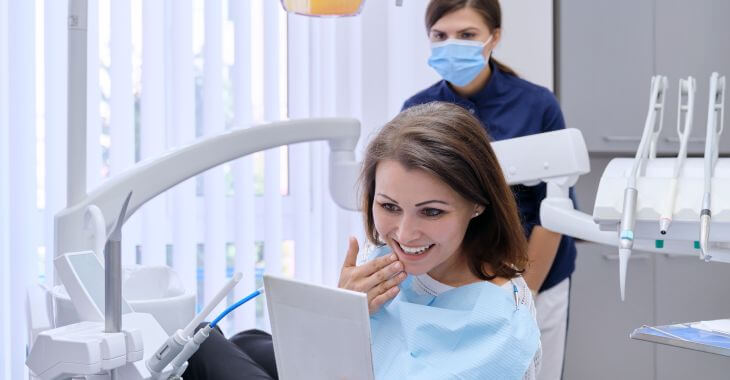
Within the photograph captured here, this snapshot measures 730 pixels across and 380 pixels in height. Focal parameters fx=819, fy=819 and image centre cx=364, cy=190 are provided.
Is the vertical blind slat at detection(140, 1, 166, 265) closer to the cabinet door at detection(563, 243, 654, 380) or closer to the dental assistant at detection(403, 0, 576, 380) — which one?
the dental assistant at detection(403, 0, 576, 380)

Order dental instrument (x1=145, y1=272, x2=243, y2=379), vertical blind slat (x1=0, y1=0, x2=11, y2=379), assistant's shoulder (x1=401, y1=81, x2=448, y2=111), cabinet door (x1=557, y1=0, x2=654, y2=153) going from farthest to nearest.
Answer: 1. cabinet door (x1=557, y1=0, x2=654, y2=153)
2. vertical blind slat (x1=0, y1=0, x2=11, y2=379)
3. assistant's shoulder (x1=401, y1=81, x2=448, y2=111)
4. dental instrument (x1=145, y1=272, x2=243, y2=379)

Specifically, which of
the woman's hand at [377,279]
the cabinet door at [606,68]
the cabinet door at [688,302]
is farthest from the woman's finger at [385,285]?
the cabinet door at [688,302]

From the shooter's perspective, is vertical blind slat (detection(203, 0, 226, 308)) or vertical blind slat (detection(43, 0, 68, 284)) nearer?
vertical blind slat (detection(43, 0, 68, 284))

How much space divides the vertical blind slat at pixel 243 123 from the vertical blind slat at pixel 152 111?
0.76ft

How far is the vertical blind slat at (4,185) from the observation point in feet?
7.63

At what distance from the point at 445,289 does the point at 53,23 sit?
64.4 inches

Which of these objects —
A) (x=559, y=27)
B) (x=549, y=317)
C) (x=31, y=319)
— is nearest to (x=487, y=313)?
(x=31, y=319)

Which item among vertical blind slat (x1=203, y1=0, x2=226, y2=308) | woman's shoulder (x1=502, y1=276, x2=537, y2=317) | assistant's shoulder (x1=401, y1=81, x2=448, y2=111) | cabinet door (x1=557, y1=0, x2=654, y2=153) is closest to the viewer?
woman's shoulder (x1=502, y1=276, x2=537, y2=317)

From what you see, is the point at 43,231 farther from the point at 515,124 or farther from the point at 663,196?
the point at 663,196

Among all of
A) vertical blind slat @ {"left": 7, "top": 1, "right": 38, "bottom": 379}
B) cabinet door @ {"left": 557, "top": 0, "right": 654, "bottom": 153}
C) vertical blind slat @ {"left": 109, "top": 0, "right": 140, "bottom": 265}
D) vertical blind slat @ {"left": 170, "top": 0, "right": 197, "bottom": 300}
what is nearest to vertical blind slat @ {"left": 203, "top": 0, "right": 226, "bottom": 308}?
vertical blind slat @ {"left": 170, "top": 0, "right": 197, "bottom": 300}

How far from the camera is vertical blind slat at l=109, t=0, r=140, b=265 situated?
2438mm

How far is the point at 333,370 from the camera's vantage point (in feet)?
3.28

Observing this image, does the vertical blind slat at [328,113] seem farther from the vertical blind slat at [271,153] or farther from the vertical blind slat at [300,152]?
the vertical blind slat at [271,153]

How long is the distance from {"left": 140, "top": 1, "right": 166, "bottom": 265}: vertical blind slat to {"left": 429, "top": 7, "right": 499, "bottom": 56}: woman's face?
934 mm
